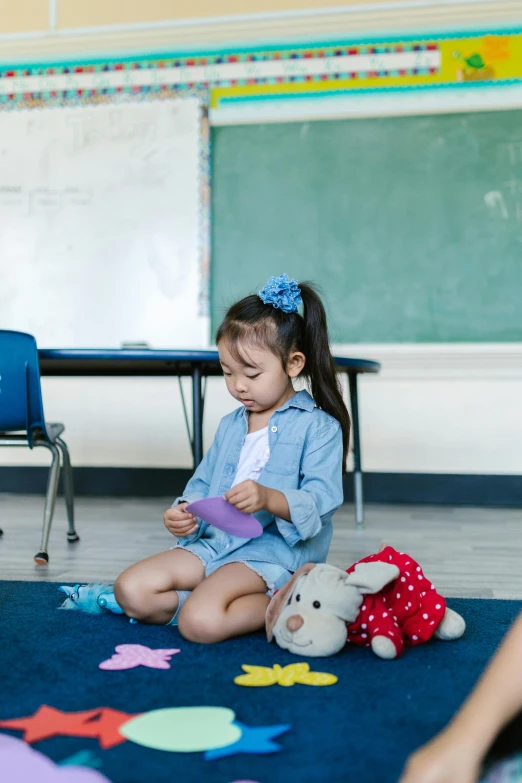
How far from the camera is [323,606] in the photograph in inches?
47.4

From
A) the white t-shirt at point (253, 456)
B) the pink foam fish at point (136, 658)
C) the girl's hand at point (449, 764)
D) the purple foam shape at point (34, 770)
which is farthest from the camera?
the white t-shirt at point (253, 456)

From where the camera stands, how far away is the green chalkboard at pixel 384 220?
3357 mm

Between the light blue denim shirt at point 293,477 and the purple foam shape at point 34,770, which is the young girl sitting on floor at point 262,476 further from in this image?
the purple foam shape at point 34,770

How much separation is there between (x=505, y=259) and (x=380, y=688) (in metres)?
2.66

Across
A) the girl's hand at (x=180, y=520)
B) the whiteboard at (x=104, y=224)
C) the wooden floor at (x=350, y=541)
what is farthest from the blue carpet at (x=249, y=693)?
the whiteboard at (x=104, y=224)

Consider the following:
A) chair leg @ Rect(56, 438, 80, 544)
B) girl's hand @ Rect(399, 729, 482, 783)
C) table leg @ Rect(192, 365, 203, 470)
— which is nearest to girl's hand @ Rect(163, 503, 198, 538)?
table leg @ Rect(192, 365, 203, 470)

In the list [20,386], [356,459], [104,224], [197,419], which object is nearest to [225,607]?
[197,419]

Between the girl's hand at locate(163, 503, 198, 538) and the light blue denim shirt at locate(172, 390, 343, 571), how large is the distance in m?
0.03

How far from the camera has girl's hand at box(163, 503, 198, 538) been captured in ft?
4.43

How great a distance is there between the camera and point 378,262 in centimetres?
345

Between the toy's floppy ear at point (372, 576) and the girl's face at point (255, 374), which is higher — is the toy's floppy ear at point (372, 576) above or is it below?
below

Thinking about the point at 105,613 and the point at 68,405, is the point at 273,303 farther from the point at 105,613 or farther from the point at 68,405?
the point at 68,405

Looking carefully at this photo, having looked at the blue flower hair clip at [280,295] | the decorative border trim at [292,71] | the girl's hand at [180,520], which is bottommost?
the girl's hand at [180,520]

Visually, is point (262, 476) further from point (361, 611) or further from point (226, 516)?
point (361, 611)
